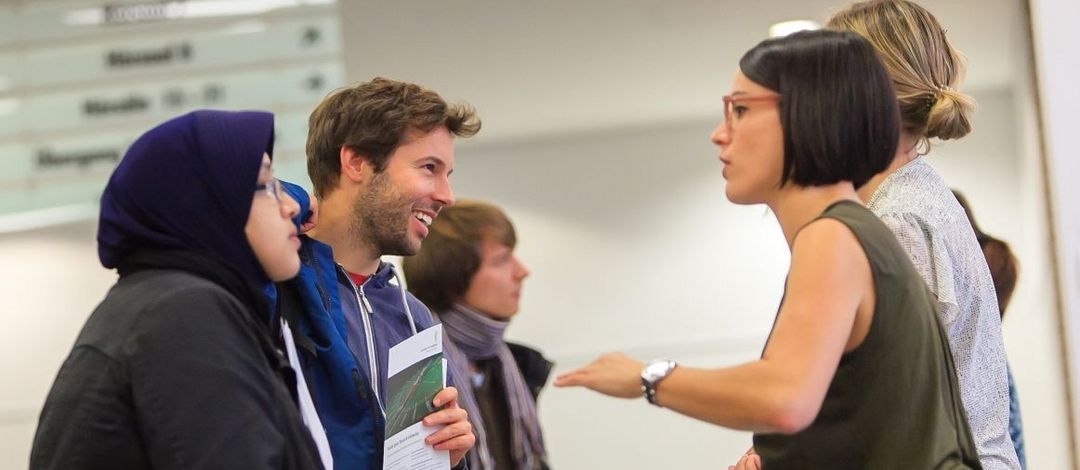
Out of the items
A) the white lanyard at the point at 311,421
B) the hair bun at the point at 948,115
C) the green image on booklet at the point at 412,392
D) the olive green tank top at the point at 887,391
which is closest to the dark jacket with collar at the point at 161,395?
the white lanyard at the point at 311,421

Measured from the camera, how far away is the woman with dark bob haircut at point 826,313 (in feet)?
4.46

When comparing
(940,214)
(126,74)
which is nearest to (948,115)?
(940,214)

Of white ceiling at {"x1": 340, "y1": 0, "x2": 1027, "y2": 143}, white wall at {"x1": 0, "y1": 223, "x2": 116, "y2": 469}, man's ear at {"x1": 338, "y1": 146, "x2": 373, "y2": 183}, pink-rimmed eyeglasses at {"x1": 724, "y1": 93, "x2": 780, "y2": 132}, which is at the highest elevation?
white ceiling at {"x1": 340, "y1": 0, "x2": 1027, "y2": 143}

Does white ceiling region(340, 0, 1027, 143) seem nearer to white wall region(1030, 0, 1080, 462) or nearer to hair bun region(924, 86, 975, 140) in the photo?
white wall region(1030, 0, 1080, 462)

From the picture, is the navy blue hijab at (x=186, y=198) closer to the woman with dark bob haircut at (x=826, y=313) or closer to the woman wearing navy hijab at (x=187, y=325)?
the woman wearing navy hijab at (x=187, y=325)

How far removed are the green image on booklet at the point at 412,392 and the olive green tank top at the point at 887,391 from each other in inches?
28.4

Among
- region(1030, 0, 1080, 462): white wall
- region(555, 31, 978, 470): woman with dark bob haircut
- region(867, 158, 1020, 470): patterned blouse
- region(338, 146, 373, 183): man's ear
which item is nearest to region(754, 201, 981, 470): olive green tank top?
region(555, 31, 978, 470): woman with dark bob haircut

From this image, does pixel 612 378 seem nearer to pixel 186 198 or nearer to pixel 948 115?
pixel 186 198

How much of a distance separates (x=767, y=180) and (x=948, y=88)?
27.2 inches

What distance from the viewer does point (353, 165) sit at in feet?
8.35

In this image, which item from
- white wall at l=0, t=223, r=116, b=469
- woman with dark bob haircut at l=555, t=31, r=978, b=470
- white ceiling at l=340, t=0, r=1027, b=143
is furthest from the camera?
white wall at l=0, t=223, r=116, b=469

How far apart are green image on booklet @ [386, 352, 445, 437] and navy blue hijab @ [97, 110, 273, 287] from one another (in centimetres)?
44

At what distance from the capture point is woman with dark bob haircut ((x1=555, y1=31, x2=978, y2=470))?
1360mm

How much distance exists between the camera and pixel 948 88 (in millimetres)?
2064
